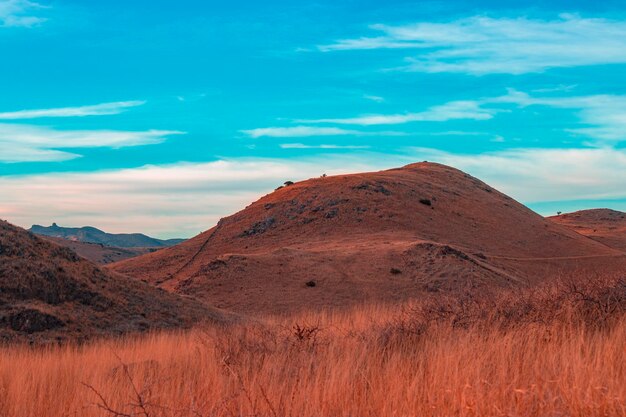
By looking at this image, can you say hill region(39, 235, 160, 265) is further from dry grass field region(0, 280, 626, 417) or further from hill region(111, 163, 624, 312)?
dry grass field region(0, 280, 626, 417)

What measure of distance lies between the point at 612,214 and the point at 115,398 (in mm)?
123967

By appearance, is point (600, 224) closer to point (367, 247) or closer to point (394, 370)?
point (367, 247)

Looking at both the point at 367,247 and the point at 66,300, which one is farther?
the point at 367,247

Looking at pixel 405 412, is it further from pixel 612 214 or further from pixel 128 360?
pixel 612 214

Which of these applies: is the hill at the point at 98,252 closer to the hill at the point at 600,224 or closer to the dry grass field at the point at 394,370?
the hill at the point at 600,224

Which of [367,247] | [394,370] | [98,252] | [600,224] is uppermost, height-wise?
[600,224]

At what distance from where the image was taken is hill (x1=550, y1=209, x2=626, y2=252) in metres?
77.9

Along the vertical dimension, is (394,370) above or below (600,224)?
below

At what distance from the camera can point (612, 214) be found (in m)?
118

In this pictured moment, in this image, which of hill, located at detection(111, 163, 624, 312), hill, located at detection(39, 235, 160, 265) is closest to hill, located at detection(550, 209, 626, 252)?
hill, located at detection(111, 163, 624, 312)

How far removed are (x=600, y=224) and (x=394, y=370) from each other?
347ft

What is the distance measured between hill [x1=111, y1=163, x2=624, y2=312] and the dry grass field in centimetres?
2177

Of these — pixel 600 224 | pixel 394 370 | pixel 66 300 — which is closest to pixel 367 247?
pixel 66 300

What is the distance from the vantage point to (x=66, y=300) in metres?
19.4
